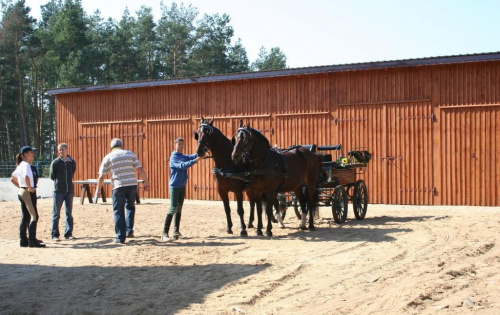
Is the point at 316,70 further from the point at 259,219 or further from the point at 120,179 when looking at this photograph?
the point at 120,179

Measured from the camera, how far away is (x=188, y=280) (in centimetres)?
737

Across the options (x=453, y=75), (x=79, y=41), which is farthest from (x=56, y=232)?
(x=79, y=41)

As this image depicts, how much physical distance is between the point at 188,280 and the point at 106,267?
4.96 ft

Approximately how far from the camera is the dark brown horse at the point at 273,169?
34.6ft

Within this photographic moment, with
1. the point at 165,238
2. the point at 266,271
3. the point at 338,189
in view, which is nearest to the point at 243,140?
the point at 165,238

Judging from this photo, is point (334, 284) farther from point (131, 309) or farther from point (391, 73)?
point (391, 73)

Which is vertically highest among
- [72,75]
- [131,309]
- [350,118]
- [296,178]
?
[72,75]

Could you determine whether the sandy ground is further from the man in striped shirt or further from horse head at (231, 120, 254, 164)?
horse head at (231, 120, 254, 164)

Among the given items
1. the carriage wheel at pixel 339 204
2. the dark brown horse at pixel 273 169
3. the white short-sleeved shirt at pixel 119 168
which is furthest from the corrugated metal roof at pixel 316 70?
the white short-sleeved shirt at pixel 119 168

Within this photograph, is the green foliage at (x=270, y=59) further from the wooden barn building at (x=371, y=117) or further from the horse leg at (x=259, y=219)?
the horse leg at (x=259, y=219)

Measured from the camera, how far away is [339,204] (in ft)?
40.8

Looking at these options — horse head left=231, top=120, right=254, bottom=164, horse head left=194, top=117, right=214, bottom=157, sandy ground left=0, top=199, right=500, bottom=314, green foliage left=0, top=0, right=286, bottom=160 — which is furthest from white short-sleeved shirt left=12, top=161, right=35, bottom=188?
green foliage left=0, top=0, right=286, bottom=160

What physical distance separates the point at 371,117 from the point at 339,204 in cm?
613

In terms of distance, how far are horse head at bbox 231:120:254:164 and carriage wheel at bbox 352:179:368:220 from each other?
347 centimetres
